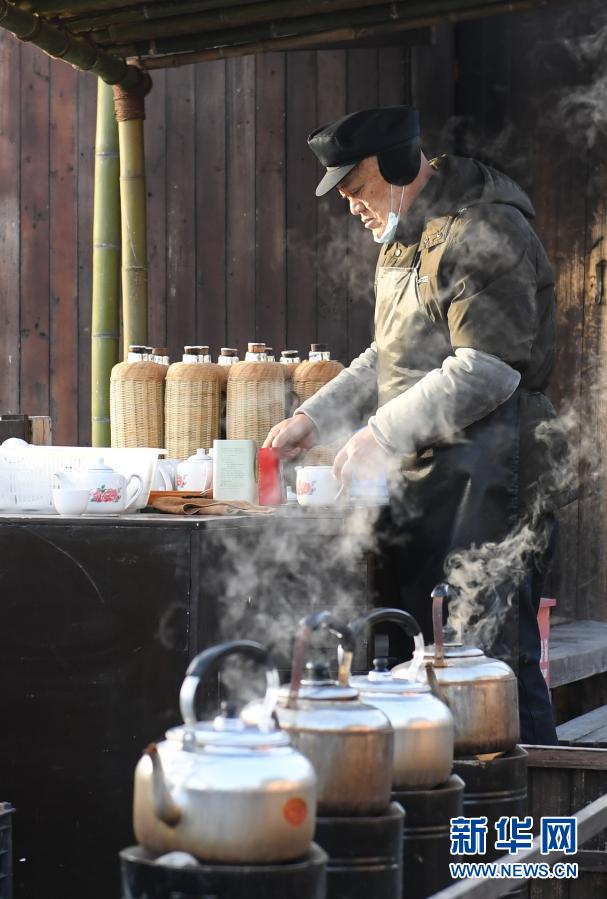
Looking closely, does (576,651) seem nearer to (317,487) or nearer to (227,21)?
(317,487)

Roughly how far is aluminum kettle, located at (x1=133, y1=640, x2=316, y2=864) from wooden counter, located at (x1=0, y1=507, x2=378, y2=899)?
1.11 m

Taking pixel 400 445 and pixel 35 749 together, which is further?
pixel 400 445

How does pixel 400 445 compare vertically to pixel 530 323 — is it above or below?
below

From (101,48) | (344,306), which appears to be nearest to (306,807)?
(101,48)

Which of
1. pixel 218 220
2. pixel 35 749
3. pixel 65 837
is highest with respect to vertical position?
pixel 218 220

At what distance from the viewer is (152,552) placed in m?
3.05

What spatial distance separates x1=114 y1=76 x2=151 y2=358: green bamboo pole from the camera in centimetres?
632

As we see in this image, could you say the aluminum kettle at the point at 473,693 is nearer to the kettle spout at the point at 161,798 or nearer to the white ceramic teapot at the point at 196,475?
the kettle spout at the point at 161,798

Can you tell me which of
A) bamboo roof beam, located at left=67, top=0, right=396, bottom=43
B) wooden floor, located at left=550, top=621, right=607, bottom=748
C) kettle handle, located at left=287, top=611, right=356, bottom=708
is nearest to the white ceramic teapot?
kettle handle, located at left=287, top=611, right=356, bottom=708

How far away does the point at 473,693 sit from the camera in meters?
2.63

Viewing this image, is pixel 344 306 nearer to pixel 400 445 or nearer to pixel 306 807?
pixel 400 445

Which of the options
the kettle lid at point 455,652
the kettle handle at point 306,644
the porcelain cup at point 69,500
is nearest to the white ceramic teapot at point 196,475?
the porcelain cup at point 69,500

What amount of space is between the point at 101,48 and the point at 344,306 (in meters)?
1.83

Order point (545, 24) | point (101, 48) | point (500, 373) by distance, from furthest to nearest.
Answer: point (545, 24)
point (101, 48)
point (500, 373)
